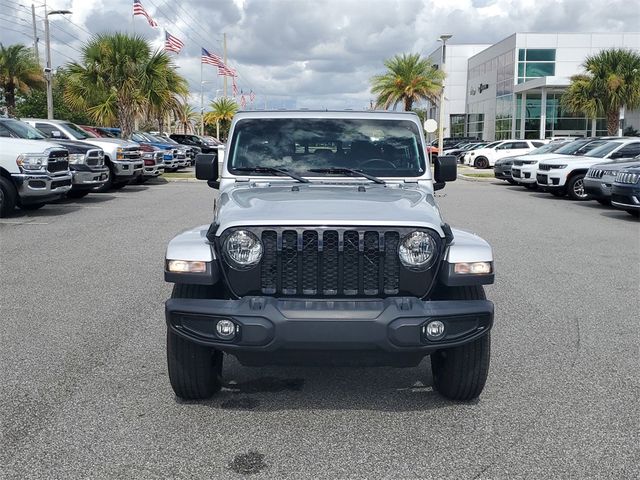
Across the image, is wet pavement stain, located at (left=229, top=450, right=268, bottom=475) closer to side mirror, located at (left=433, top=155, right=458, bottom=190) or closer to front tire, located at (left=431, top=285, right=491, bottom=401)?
front tire, located at (left=431, top=285, right=491, bottom=401)

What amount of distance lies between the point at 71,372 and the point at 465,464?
2774mm


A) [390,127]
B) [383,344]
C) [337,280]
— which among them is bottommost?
[383,344]

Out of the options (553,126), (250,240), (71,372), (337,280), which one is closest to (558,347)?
(337,280)

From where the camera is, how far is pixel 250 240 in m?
3.85

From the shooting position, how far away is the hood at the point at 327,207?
384 cm

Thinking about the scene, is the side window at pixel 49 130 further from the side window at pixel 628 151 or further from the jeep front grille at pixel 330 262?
the jeep front grille at pixel 330 262

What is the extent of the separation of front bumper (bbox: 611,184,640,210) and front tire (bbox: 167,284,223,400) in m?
11.6

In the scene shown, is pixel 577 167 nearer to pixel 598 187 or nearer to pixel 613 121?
pixel 598 187

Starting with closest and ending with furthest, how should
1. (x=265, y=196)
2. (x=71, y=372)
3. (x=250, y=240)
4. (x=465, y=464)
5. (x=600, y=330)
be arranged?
(x=465, y=464) → (x=250, y=240) → (x=265, y=196) → (x=71, y=372) → (x=600, y=330)

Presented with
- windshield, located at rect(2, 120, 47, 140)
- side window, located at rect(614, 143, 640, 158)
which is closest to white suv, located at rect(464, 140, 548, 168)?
side window, located at rect(614, 143, 640, 158)

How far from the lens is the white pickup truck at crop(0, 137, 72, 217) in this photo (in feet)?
42.9

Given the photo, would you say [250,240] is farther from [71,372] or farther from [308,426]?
[71,372]

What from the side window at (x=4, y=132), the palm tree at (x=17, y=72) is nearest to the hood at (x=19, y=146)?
the side window at (x=4, y=132)

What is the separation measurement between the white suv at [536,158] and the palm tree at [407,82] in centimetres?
2523
